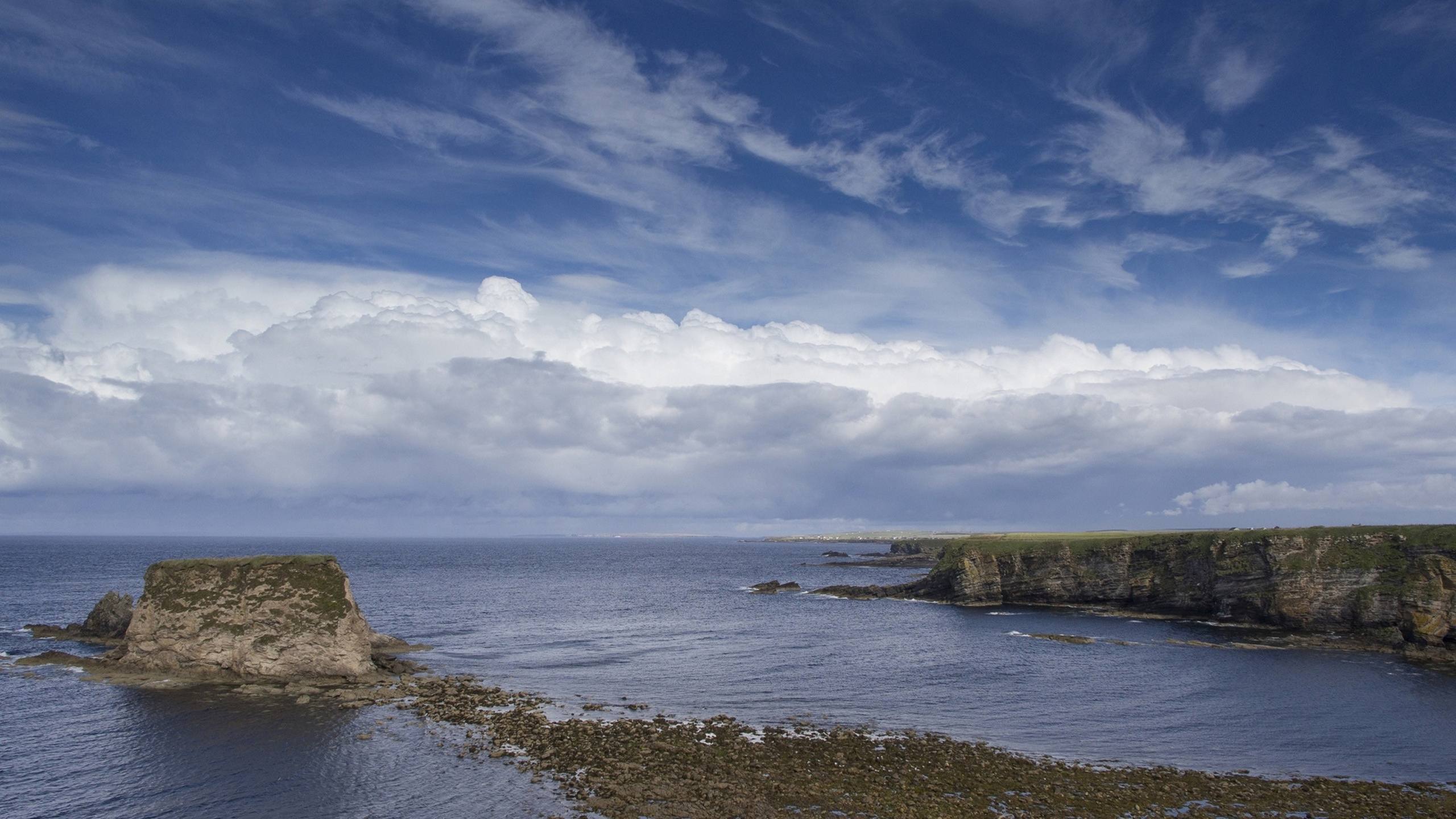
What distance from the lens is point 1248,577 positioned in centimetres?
10019

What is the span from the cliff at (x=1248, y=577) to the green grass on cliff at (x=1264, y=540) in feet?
0.44

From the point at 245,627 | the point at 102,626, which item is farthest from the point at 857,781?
the point at 102,626

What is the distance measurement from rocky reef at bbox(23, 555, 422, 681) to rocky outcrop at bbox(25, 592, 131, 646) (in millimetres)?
18240

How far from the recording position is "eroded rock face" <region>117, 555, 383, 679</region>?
61.8 metres

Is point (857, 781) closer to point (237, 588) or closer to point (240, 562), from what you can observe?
point (237, 588)

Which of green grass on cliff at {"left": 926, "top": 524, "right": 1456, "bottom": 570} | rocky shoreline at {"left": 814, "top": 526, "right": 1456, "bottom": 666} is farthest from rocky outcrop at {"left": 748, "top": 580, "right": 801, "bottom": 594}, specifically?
green grass on cliff at {"left": 926, "top": 524, "right": 1456, "bottom": 570}

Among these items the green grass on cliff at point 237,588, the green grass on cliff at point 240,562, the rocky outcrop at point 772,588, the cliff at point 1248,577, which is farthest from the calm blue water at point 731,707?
the rocky outcrop at point 772,588

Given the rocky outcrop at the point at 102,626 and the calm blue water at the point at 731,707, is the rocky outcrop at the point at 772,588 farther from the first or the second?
the rocky outcrop at the point at 102,626

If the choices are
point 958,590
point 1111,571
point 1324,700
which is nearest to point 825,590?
point 958,590

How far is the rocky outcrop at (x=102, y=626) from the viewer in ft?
261

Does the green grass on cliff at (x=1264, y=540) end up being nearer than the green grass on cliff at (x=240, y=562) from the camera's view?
No

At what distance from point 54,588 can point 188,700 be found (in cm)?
10999

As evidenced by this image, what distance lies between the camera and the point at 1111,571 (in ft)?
383

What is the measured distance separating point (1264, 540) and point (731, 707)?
78.4 m
